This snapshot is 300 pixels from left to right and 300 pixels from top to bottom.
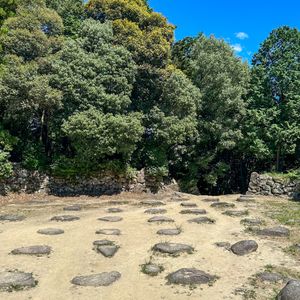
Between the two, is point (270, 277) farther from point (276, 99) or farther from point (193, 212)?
point (276, 99)

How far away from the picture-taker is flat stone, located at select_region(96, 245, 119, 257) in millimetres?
7389

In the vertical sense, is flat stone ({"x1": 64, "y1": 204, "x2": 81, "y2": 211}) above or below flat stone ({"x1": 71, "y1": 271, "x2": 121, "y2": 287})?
above

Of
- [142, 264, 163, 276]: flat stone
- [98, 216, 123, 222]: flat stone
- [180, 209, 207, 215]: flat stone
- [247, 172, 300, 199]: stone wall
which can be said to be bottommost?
[142, 264, 163, 276]: flat stone

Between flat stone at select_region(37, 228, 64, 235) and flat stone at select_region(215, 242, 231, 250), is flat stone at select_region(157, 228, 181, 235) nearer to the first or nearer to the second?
flat stone at select_region(215, 242, 231, 250)

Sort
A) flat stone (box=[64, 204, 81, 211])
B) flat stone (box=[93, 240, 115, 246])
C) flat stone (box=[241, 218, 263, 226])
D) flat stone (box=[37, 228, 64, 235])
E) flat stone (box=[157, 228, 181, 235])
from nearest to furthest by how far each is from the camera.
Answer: flat stone (box=[93, 240, 115, 246])
flat stone (box=[37, 228, 64, 235])
flat stone (box=[157, 228, 181, 235])
flat stone (box=[241, 218, 263, 226])
flat stone (box=[64, 204, 81, 211])

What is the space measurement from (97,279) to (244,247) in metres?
3.29

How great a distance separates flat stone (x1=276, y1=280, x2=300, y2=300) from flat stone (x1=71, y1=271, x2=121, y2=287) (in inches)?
102

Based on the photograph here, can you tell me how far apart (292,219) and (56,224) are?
6842 millimetres

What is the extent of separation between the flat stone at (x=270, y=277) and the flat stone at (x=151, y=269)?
1735 mm

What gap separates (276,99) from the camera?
791 inches

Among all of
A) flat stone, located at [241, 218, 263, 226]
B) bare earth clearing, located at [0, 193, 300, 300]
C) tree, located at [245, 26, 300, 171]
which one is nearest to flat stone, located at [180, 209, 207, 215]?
bare earth clearing, located at [0, 193, 300, 300]

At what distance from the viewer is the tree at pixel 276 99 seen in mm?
19094

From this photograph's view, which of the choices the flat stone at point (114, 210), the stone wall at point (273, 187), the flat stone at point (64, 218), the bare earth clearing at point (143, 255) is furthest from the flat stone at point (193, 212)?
the stone wall at point (273, 187)

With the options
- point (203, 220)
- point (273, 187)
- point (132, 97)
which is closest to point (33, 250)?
point (203, 220)
